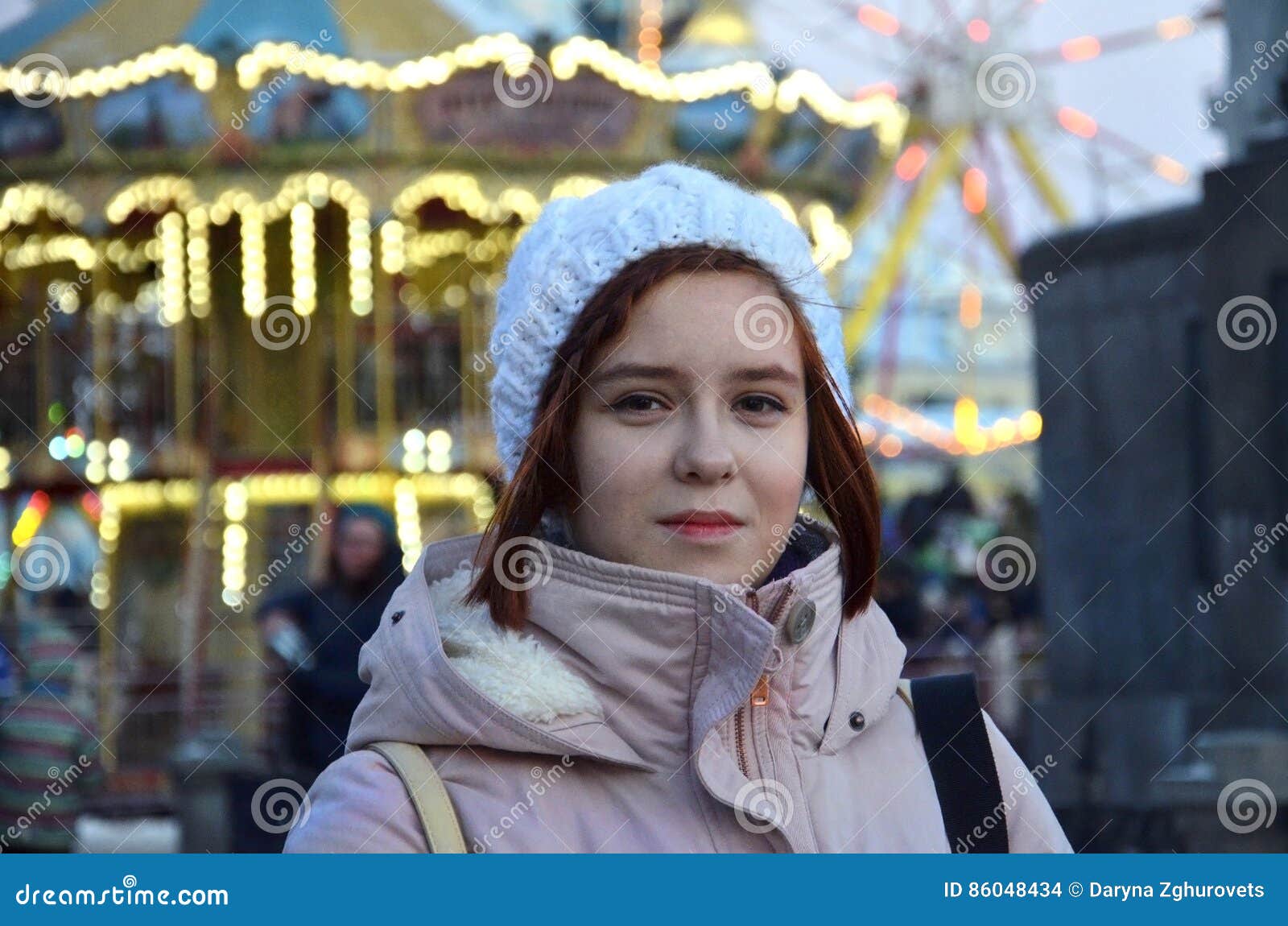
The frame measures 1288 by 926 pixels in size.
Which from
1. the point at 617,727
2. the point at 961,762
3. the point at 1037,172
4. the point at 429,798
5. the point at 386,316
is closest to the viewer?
the point at 429,798

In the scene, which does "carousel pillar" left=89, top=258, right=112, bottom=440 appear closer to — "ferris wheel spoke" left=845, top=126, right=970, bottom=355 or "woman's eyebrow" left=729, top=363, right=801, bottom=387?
"woman's eyebrow" left=729, top=363, right=801, bottom=387

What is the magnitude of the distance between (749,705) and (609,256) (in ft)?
1.58

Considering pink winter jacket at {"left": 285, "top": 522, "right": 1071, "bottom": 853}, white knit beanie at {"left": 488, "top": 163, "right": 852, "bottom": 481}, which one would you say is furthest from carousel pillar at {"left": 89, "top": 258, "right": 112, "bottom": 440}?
pink winter jacket at {"left": 285, "top": 522, "right": 1071, "bottom": 853}

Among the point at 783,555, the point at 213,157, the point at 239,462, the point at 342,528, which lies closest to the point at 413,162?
the point at 213,157

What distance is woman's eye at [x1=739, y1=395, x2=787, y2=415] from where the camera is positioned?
1.84 m

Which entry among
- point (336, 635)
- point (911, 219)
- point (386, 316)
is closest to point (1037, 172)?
point (911, 219)

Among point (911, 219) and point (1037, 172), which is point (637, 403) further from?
point (1037, 172)

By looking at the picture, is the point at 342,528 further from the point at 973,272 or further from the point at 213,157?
the point at 973,272

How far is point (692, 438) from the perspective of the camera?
69.7 inches

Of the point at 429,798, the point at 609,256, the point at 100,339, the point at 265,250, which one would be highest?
the point at 265,250

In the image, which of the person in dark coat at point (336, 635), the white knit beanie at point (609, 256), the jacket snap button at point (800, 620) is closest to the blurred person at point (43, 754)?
the person in dark coat at point (336, 635)

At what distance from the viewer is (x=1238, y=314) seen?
6.78 metres

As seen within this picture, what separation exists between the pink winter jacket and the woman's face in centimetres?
5

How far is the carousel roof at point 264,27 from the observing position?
10383mm
